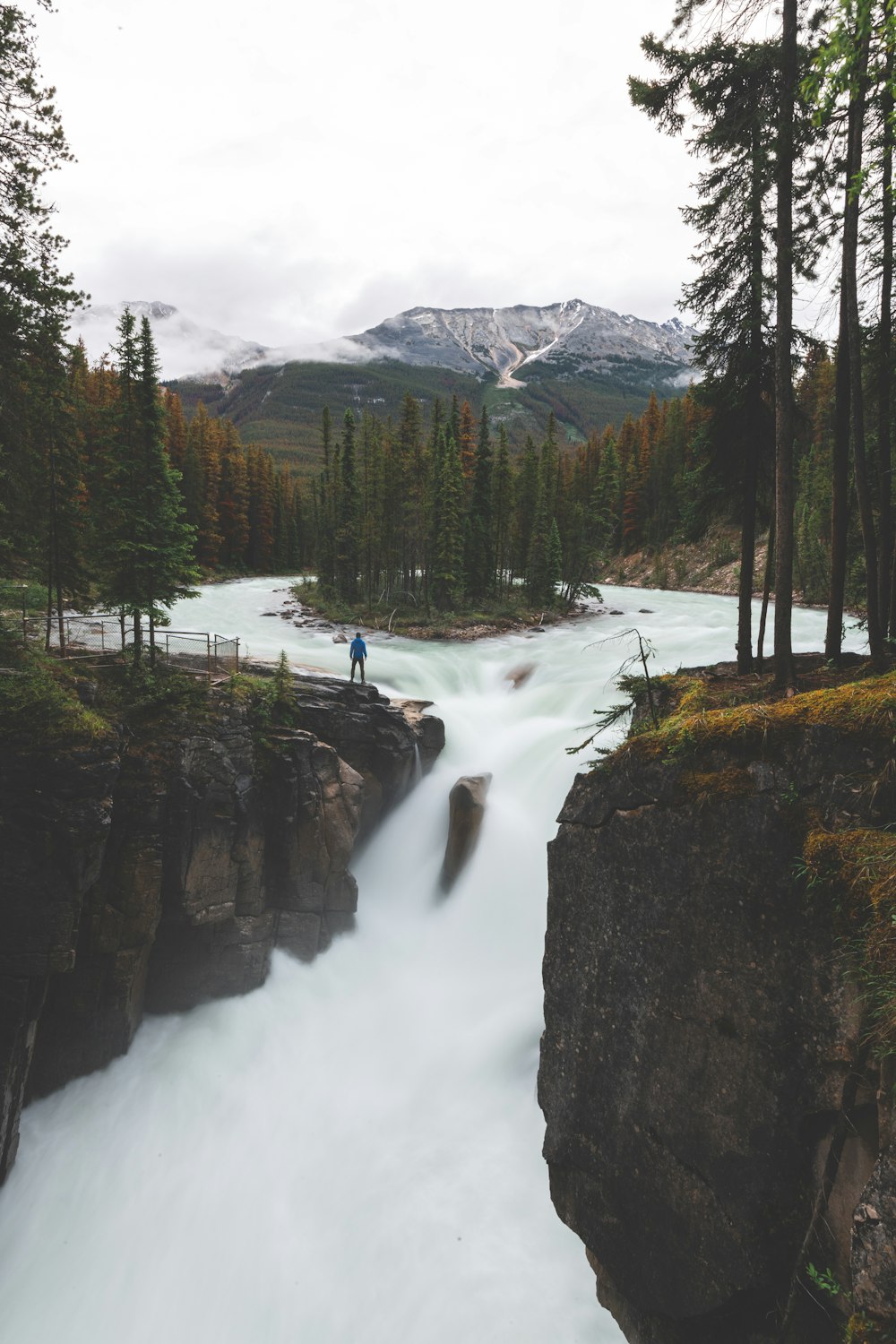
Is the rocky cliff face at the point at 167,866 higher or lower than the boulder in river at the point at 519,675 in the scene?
lower

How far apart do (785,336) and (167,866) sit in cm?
1519

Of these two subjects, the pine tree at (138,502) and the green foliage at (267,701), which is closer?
the green foliage at (267,701)

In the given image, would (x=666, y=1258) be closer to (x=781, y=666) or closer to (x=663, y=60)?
(x=781, y=666)

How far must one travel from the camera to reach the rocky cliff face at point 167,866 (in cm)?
1092

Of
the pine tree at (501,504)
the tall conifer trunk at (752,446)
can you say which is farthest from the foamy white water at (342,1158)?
the pine tree at (501,504)

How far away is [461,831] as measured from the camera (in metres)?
17.3

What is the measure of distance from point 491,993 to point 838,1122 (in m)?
10.7

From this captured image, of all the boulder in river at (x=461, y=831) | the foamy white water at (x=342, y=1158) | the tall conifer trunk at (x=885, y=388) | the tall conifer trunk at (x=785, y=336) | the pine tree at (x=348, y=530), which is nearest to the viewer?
the tall conifer trunk at (x=785, y=336)

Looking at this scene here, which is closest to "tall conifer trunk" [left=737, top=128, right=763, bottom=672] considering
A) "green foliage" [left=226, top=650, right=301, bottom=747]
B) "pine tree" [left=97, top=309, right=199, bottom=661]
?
"green foliage" [left=226, top=650, right=301, bottom=747]

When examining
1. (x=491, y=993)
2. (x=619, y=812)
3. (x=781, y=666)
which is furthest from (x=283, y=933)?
(x=781, y=666)

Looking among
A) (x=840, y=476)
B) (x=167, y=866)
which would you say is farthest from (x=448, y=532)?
(x=840, y=476)

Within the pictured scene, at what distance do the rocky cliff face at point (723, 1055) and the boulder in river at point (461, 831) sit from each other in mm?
9760

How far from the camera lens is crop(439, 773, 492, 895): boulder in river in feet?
56.4

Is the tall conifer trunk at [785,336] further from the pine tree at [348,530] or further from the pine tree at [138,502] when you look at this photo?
the pine tree at [348,530]
